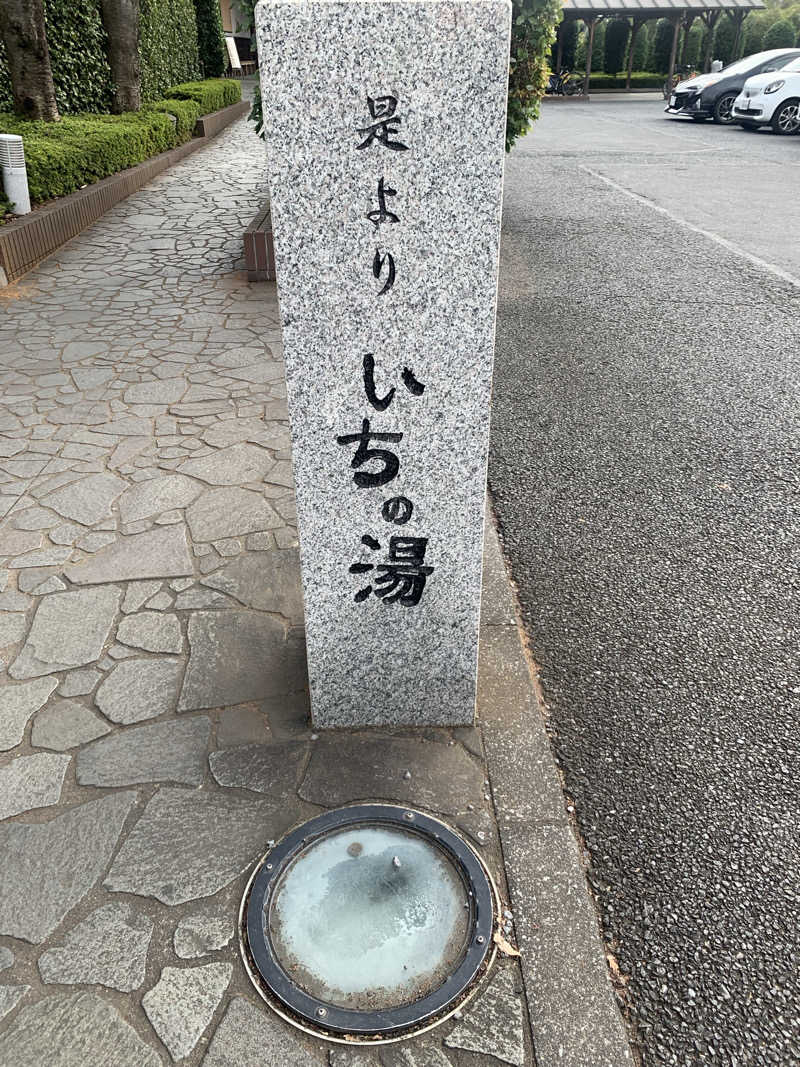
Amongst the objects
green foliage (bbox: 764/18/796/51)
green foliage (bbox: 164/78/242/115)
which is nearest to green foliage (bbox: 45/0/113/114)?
green foliage (bbox: 164/78/242/115)

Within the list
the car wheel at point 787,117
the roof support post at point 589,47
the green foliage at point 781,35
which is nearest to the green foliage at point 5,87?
the car wheel at point 787,117

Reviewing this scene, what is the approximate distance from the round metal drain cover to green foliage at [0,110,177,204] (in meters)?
8.65

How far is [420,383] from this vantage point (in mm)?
A: 2115

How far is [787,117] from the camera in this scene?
1805 cm

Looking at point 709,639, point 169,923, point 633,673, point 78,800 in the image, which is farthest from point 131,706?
point 709,639

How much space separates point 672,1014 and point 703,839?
21.9 inches

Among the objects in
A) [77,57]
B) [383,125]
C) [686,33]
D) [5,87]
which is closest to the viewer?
[383,125]

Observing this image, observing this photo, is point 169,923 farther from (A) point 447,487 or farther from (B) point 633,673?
(B) point 633,673

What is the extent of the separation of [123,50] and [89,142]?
13.2 ft

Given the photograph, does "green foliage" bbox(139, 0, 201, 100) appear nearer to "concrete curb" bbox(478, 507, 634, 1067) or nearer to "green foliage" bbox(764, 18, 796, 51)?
"concrete curb" bbox(478, 507, 634, 1067)

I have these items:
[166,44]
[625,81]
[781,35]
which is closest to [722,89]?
[166,44]

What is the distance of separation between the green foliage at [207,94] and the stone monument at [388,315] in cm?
1739

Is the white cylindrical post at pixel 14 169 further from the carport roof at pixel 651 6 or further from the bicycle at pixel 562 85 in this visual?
the carport roof at pixel 651 6

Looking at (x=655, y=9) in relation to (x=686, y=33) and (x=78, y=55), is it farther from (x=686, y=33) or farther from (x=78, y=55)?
(x=78, y=55)
